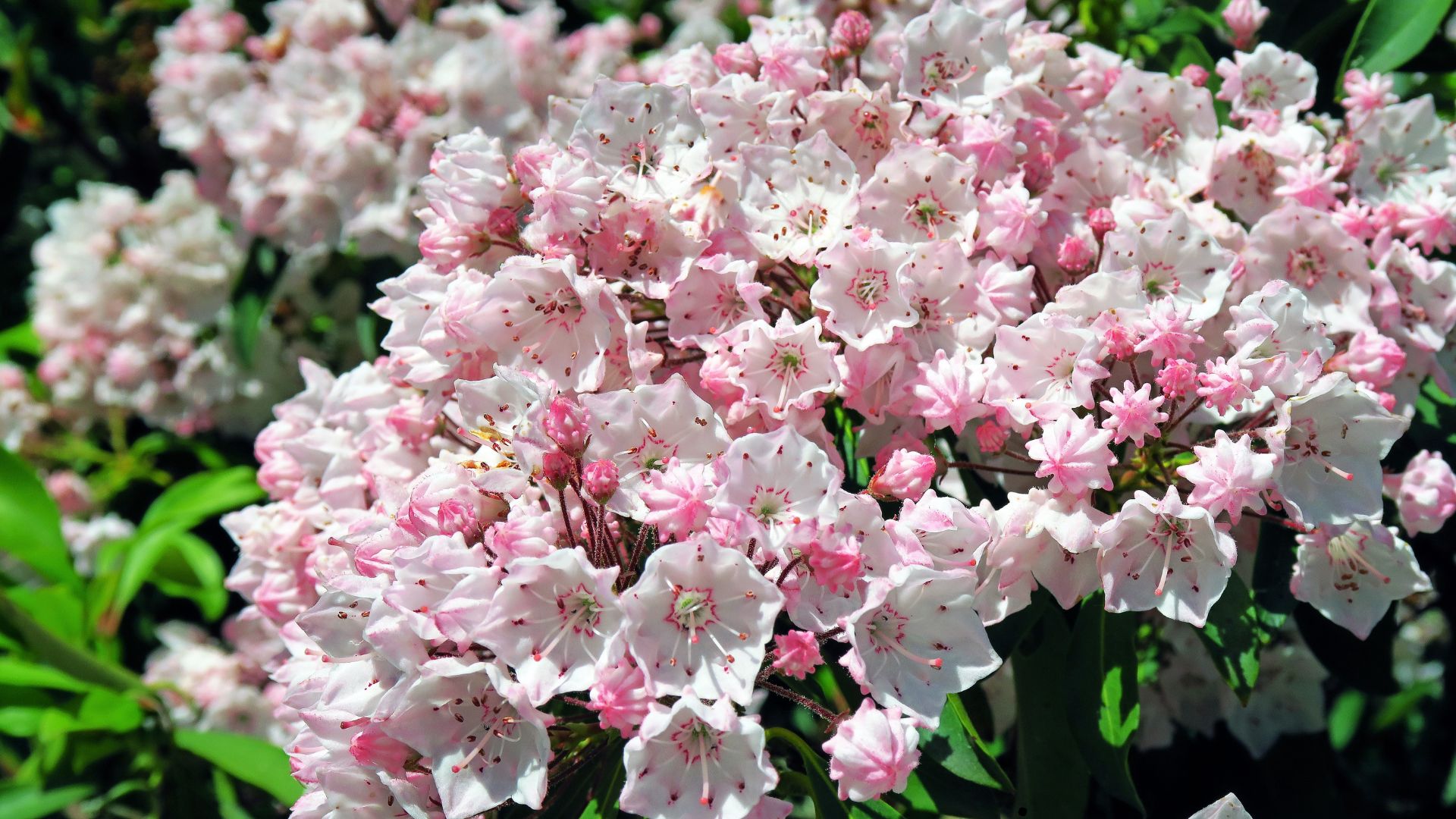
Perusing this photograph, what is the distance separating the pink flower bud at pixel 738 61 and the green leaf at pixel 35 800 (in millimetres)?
1880

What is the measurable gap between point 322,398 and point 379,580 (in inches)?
26.1

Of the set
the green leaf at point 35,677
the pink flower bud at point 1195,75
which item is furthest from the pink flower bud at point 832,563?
the green leaf at point 35,677

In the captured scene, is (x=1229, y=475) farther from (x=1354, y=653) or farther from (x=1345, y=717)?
(x=1345, y=717)

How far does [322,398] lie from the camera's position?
6.31 feet

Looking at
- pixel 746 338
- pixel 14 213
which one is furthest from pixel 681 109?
pixel 14 213

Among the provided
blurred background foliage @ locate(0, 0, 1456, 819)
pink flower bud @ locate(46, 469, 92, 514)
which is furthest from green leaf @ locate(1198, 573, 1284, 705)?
pink flower bud @ locate(46, 469, 92, 514)

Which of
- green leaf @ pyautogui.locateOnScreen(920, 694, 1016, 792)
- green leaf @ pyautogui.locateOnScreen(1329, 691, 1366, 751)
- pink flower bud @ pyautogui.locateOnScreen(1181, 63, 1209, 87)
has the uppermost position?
pink flower bud @ pyautogui.locateOnScreen(1181, 63, 1209, 87)

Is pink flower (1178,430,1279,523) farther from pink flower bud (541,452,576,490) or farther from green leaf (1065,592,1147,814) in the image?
pink flower bud (541,452,576,490)

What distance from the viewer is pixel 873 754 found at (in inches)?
49.2

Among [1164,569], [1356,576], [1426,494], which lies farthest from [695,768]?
[1426,494]

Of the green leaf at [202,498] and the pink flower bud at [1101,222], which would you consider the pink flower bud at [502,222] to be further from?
the green leaf at [202,498]

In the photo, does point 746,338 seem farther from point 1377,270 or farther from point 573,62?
point 573,62

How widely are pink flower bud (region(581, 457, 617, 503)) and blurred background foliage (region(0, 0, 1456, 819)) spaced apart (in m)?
0.47

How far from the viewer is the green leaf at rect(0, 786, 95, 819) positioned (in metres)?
2.24
